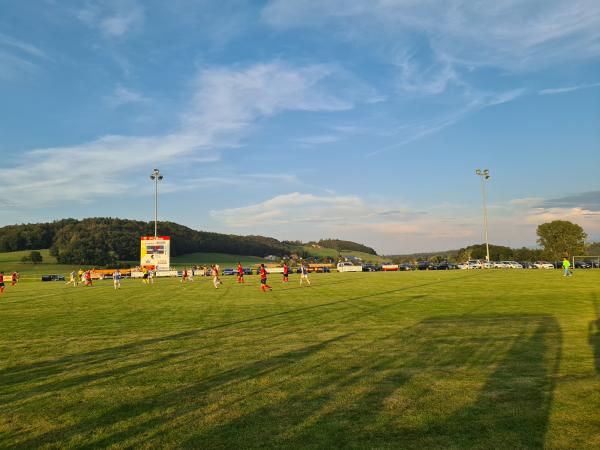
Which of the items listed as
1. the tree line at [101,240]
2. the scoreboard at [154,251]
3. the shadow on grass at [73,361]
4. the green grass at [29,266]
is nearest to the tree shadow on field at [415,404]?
the shadow on grass at [73,361]

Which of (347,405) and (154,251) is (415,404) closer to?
(347,405)

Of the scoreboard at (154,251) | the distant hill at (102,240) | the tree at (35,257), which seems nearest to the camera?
the scoreboard at (154,251)

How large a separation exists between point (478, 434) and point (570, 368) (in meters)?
4.12

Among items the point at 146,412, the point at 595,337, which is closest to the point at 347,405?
the point at 146,412

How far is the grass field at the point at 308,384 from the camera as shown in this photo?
5.43 metres

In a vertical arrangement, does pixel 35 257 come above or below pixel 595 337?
above

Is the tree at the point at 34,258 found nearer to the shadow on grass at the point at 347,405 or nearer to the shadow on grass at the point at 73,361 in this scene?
the shadow on grass at the point at 73,361

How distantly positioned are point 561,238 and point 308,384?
405 feet

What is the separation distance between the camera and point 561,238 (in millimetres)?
111312

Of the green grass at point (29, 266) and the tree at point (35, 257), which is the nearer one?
the green grass at point (29, 266)

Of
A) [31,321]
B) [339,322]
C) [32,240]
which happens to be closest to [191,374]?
[339,322]

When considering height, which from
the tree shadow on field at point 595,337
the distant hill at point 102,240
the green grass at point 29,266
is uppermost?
the distant hill at point 102,240

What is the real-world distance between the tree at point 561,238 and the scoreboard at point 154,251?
9463 centimetres

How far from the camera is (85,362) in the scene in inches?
380
